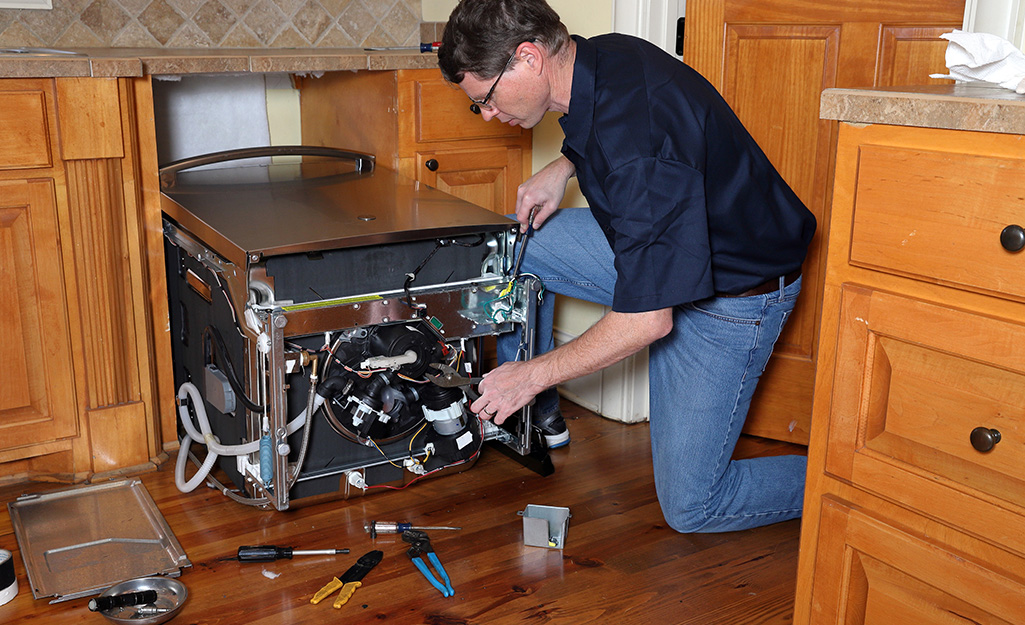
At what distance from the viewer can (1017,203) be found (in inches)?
37.7

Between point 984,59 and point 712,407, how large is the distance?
0.73m

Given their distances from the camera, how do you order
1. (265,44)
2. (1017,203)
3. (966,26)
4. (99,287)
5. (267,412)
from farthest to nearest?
1. (265,44)
2. (99,287)
3. (267,412)
4. (966,26)
5. (1017,203)

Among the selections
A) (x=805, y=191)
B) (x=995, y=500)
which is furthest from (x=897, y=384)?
(x=805, y=191)

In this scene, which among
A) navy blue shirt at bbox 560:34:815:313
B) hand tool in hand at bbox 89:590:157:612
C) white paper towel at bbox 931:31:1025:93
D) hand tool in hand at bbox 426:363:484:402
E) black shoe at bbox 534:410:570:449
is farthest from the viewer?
black shoe at bbox 534:410:570:449

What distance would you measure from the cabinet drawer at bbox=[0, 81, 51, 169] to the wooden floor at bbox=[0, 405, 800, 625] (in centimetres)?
69

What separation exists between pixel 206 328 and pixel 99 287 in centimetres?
25

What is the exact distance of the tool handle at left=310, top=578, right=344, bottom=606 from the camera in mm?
1535

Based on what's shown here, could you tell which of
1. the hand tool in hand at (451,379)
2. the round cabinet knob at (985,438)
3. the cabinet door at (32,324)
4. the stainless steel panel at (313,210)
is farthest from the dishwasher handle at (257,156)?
the round cabinet knob at (985,438)

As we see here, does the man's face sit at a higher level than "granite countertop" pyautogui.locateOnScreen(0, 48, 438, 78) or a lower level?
lower

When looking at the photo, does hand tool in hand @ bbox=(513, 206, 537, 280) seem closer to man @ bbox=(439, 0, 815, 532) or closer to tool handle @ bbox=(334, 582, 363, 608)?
man @ bbox=(439, 0, 815, 532)

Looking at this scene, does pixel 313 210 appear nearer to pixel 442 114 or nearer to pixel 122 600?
pixel 442 114

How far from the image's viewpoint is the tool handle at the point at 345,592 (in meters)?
1.52

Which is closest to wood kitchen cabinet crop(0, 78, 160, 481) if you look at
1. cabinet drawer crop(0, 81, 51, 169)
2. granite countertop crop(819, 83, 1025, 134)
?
cabinet drawer crop(0, 81, 51, 169)

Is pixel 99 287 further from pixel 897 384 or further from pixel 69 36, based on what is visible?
pixel 897 384
